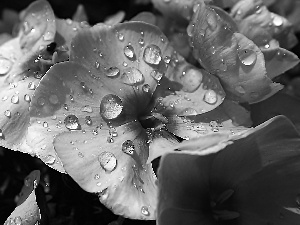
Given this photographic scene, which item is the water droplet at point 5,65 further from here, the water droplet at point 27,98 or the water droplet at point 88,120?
the water droplet at point 88,120

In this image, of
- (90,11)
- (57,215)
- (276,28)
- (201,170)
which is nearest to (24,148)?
(57,215)

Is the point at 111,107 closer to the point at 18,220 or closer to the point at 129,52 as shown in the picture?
the point at 129,52

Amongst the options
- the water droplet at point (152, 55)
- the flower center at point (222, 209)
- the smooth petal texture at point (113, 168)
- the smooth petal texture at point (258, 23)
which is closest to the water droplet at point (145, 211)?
the smooth petal texture at point (113, 168)

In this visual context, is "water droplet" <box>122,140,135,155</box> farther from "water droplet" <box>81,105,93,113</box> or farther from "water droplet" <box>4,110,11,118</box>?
"water droplet" <box>4,110,11,118</box>

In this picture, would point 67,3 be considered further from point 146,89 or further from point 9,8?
point 146,89

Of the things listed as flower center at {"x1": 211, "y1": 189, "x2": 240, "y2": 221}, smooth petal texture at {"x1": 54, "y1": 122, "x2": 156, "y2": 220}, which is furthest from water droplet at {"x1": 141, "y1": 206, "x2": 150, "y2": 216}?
flower center at {"x1": 211, "y1": 189, "x2": 240, "y2": 221}

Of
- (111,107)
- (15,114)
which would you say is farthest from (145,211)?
(15,114)
